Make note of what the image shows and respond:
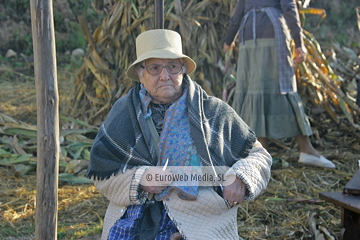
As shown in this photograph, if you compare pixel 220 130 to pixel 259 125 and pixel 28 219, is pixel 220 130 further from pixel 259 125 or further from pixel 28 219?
pixel 259 125

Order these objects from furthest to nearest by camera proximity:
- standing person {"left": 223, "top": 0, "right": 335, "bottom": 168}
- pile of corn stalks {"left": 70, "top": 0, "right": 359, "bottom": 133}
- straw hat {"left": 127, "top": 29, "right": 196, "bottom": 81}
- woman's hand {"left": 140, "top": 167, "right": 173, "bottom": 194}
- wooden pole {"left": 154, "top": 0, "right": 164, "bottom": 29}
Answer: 1. pile of corn stalks {"left": 70, "top": 0, "right": 359, "bottom": 133}
2. standing person {"left": 223, "top": 0, "right": 335, "bottom": 168}
3. wooden pole {"left": 154, "top": 0, "right": 164, "bottom": 29}
4. straw hat {"left": 127, "top": 29, "right": 196, "bottom": 81}
5. woman's hand {"left": 140, "top": 167, "right": 173, "bottom": 194}

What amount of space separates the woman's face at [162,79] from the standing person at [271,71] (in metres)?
2.14

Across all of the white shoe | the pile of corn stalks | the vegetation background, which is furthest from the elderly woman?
the pile of corn stalks

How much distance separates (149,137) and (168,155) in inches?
4.6

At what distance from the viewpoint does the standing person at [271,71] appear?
13.5ft

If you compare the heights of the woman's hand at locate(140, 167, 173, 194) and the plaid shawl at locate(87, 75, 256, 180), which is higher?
the plaid shawl at locate(87, 75, 256, 180)

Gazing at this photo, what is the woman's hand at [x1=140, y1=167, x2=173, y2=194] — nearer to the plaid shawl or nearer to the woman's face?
the plaid shawl

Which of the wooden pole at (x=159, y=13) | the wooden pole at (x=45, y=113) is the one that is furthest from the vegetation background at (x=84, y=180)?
the wooden pole at (x=159, y=13)

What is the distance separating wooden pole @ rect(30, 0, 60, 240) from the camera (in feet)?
6.79

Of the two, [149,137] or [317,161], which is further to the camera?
[317,161]

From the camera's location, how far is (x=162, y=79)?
215 cm

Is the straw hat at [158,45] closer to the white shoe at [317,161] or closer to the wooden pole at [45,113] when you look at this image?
the wooden pole at [45,113]

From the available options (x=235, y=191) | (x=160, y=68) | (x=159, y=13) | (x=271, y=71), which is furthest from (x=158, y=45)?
(x=271, y=71)

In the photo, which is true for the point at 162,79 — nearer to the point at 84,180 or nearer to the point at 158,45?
the point at 158,45
